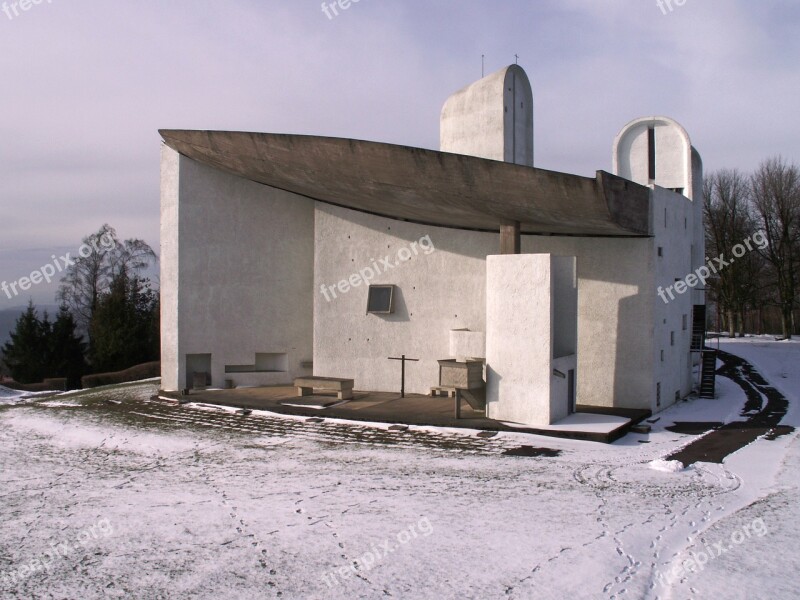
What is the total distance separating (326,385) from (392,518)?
27.5 feet

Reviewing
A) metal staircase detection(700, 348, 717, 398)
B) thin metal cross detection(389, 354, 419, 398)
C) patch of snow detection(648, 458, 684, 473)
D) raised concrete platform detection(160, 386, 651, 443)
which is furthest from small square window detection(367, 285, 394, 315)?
metal staircase detection(700, 348, 717, 398)

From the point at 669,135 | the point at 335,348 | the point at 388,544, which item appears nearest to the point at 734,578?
the point at 388,544

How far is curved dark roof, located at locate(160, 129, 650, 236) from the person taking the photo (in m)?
10.7

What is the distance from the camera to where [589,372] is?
14242mm

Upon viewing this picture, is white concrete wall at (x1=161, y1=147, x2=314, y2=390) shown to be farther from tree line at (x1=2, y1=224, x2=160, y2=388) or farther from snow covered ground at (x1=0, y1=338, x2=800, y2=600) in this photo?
tree line at (x1=2, y1=224, x2=160, y2=388)

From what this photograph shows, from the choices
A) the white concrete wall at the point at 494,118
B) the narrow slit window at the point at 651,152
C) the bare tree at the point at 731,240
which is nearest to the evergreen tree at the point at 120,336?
the white concrete wall at the point at 494,118

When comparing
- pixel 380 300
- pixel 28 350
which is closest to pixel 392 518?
pixel 380 300

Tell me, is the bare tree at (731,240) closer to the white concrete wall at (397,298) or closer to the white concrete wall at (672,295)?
the white concrete wall at (672,295)

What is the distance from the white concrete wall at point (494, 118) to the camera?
632 inches

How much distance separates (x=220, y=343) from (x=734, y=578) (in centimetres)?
1403

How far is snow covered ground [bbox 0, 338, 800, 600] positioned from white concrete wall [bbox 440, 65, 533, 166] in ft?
25.7

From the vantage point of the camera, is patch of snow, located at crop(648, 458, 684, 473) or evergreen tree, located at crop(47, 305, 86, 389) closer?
patch of snow, located at crop(648, 458, 684, 473)

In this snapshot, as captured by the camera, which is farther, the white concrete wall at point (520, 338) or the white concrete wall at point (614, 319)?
the white concrete wall at point (614, 319)

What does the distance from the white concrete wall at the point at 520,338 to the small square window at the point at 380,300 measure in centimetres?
421
